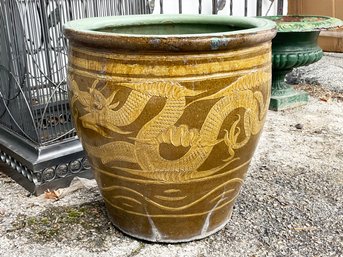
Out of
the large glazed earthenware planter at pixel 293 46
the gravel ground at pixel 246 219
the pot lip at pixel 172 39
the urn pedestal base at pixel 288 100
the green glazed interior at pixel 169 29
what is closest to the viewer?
the pot lip at pixel 172 39

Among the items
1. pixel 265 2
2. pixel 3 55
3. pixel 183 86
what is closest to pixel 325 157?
pixel 183 86

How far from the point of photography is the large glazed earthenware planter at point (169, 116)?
180 centimetres

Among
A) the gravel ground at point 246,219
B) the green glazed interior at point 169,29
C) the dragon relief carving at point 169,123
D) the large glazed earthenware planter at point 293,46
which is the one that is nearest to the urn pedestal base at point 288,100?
the large glazed earthenware planter at point 293,46

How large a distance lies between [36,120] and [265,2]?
13.7 ft

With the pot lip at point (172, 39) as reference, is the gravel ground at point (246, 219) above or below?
below

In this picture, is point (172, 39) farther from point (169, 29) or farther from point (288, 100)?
point (288, 100)

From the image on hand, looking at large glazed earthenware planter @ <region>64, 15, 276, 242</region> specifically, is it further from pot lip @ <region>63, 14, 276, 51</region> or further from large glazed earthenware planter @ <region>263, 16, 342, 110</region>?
large glazed earthenware planter @ <region>263, 16, 342, 110</region>

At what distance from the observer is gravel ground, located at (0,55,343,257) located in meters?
2.15

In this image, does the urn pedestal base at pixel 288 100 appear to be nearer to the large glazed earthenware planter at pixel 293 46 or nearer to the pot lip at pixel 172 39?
the large glazed earthenware planter at pixel 293 46

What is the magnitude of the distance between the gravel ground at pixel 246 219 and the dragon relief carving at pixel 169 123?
40cm

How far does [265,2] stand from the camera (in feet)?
20.0

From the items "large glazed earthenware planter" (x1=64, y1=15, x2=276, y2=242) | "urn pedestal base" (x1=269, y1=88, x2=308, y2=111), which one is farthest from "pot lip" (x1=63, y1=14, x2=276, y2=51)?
"urn pedestal base" (x1=269, y1=88, x2=308, y2=111)

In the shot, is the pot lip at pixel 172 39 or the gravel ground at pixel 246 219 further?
the gravel ground at pixel 246 219

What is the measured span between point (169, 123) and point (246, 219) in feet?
2.62
